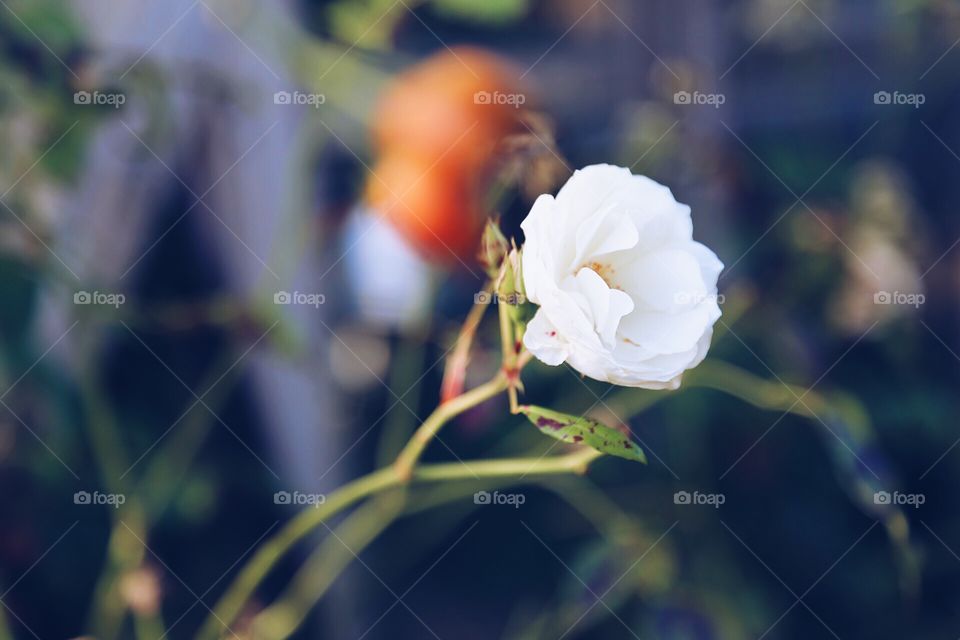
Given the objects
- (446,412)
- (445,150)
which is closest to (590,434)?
(446,412)

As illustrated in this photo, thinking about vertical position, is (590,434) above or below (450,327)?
below

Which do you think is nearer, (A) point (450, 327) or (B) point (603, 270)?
(B) point (603, 270)

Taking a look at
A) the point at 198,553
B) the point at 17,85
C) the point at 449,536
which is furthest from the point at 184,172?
the point at 449,536

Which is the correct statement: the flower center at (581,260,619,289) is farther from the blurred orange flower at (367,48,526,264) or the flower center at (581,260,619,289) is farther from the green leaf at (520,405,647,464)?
the blurred orange flower at (367,48,526,264)

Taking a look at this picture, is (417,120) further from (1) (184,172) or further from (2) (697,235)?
(2) (697,235)

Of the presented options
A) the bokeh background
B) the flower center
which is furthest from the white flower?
the bokeh background

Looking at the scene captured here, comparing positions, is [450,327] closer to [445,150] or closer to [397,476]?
[445,150]

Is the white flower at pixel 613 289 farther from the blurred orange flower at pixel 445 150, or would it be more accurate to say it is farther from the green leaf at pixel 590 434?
the blurred orange flower at pixel 445 150
